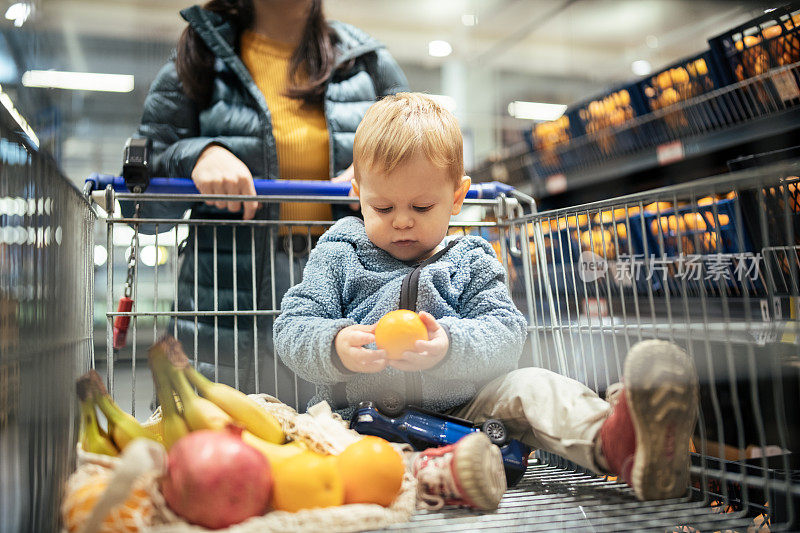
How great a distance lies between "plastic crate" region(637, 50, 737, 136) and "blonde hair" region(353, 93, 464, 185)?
1225 mm

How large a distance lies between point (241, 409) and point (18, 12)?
2.26ft

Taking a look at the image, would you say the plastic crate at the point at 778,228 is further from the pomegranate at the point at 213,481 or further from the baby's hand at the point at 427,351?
the pomegranate at the point at 213,481

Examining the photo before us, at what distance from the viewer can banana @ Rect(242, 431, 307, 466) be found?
27.2 inches

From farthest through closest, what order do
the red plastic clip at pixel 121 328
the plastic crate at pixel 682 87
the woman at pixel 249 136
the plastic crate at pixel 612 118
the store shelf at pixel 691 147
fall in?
the plastic crate at pixel 612 118
the plastic crate at pixel 682 87
the store shelf at pixel 691 147
the woman at pixel 249 136
the red plastic clip at pixel 121 328

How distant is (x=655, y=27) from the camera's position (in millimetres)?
4242

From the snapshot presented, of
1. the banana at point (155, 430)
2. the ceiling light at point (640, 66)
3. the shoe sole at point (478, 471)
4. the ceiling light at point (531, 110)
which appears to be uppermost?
the ceiling light at point (640, 66)

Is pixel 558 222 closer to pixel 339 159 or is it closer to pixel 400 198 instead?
pixel 400 198

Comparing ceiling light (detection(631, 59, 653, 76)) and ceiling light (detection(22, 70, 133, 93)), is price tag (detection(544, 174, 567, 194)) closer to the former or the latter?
ceiling light (detection(22, 70, 133, 93))

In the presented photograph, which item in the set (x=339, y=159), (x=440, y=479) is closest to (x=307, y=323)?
(x=440, y=479)

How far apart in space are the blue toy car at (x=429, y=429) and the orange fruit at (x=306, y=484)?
0.88ft

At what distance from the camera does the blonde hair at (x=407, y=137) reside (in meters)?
1.02

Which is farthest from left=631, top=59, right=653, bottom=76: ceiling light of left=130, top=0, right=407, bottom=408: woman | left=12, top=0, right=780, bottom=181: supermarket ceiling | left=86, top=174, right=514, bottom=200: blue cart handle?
left=86, top=174, right=514, bottom=200: blue cart handle

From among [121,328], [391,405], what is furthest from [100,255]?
[391,405]

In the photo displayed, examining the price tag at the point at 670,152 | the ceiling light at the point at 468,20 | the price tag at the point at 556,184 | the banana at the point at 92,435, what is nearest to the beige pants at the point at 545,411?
the banana at the point at 92,435
